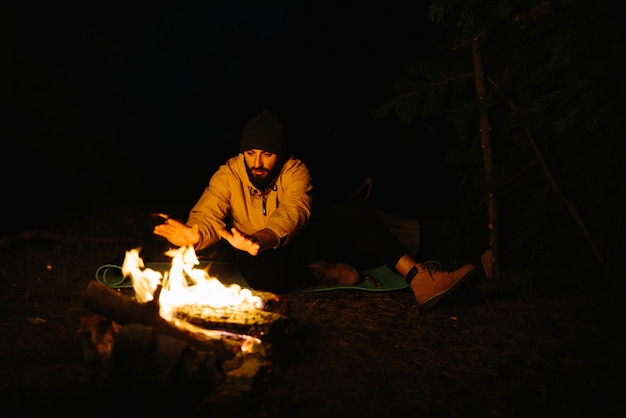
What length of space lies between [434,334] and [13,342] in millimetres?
2568

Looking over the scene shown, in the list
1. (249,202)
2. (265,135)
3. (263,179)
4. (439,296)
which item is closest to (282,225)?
(263,179)

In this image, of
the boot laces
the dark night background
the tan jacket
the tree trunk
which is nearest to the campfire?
the tan jacket

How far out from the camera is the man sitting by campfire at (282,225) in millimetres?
4062

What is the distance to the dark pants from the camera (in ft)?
14.3

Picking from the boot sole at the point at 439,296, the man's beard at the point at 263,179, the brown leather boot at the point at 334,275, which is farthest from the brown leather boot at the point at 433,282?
the man's beard at the point at 263,179

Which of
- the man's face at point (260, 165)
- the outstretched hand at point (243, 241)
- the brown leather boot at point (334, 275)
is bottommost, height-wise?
the brown leather boot at point (334, 275)

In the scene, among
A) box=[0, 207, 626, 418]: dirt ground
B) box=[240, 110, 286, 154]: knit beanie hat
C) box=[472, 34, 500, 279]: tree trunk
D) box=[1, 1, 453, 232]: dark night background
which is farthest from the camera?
box=[1, 1, 453, 232]: dark night background

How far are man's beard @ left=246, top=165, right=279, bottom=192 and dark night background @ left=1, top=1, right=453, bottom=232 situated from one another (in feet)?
11.6

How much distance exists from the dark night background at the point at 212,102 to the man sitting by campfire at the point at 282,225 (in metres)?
3.30

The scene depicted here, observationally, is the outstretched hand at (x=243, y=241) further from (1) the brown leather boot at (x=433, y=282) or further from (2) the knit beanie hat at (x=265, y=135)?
(1) the brown leather boot at (x=433, y=282)

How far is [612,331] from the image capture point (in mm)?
3697

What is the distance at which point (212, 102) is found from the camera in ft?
30.6

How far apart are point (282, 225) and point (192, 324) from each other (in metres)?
1.11

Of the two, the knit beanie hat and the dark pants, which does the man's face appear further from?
the dark pants
